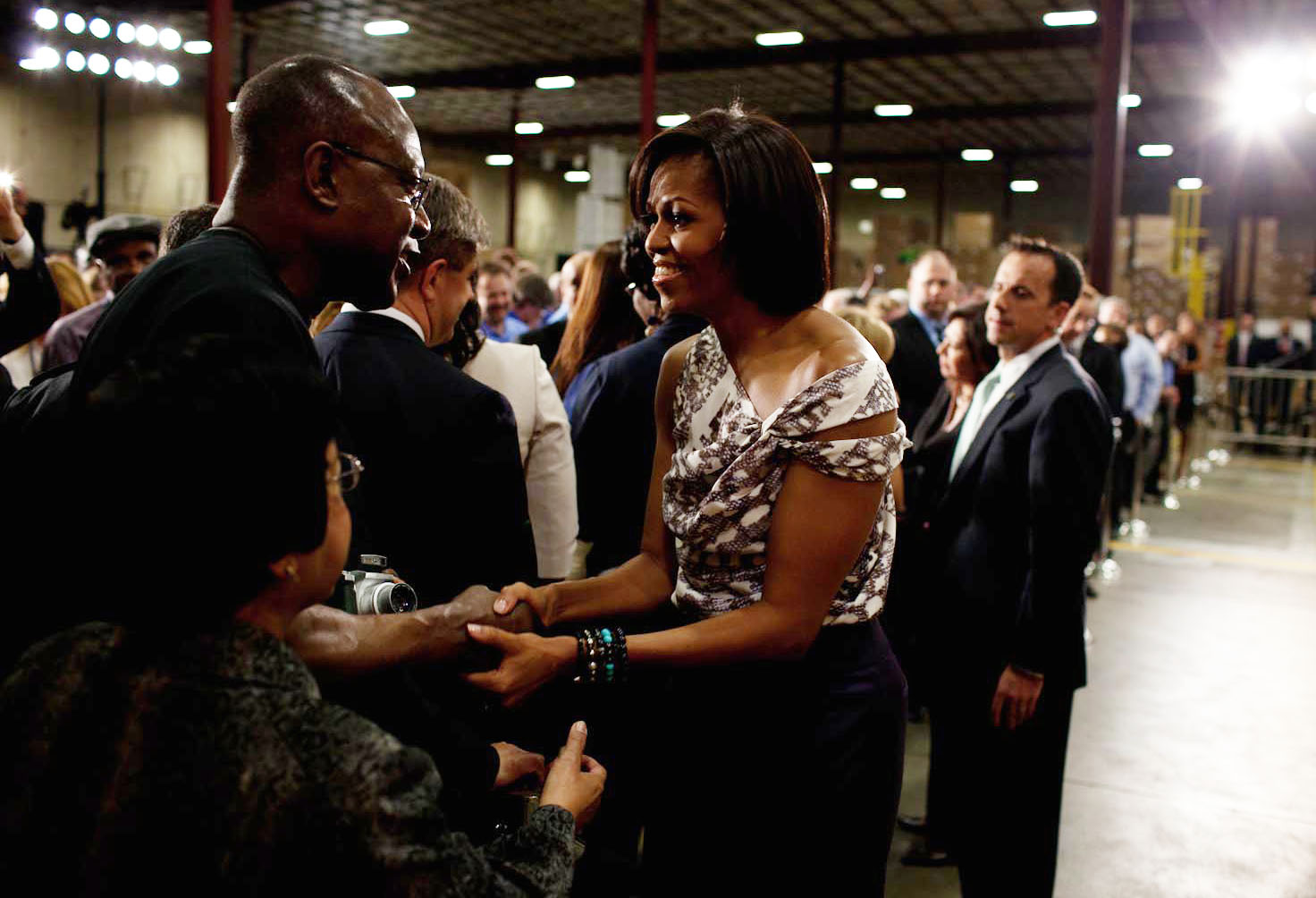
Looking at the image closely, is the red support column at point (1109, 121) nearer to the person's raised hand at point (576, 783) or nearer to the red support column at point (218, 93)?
the red support column at point (218, 93)

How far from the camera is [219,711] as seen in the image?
1.03 metres

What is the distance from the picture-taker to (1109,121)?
9.09 metres

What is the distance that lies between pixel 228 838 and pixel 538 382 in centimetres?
209

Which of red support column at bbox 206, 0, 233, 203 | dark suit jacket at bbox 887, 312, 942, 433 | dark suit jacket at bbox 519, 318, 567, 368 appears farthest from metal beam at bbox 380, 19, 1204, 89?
dark suit jacket at bbox 519, 318, 567, 368

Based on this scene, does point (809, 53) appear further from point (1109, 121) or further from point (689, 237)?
point (689, 237)

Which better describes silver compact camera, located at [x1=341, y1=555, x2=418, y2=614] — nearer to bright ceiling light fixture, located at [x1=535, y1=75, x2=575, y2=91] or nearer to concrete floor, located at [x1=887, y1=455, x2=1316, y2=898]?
concrete floor, located at [x1=887, y1=455, x2=1316, y2=898]

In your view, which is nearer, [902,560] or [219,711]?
[219,711]

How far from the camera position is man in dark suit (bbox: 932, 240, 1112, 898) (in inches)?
108

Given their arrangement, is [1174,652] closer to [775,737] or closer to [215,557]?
[775,737]

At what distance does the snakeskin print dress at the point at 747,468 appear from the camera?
1604mm

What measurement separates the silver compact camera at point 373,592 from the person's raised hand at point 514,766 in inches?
9.8

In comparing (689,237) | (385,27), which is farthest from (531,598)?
(385,27)

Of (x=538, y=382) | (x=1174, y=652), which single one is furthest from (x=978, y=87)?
(x=538, y=382)

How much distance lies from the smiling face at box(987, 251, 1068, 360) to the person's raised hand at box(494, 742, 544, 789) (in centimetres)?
203
